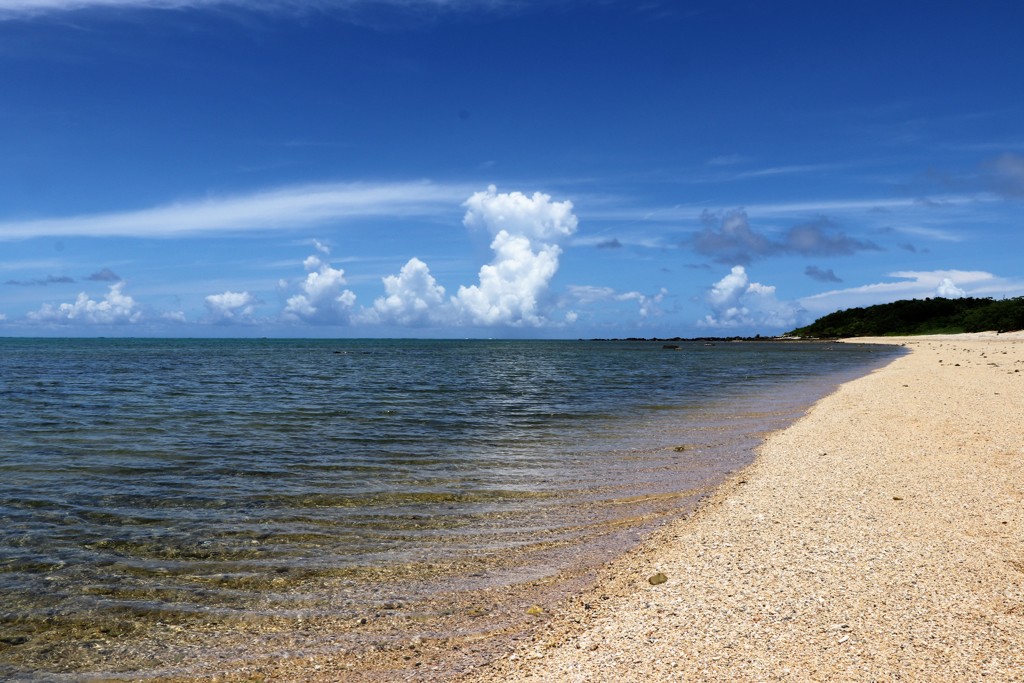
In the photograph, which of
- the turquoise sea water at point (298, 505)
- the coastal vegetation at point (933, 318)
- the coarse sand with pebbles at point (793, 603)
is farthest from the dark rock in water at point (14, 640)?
the coastal vegetation at point (933, 318)

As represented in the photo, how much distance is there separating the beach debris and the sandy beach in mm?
43

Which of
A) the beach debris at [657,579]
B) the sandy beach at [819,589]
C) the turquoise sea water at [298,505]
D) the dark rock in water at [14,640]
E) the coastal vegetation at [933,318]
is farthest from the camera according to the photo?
the coastal vegetation at [933,318]

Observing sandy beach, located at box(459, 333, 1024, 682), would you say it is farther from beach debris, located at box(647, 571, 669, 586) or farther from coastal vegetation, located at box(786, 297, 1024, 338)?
coastal vegetation, located at box(786, 297, 1024, 338)

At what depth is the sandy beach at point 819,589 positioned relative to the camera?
5.53m

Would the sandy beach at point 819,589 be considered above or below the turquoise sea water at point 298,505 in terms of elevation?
above

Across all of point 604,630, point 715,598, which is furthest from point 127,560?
point 715,598

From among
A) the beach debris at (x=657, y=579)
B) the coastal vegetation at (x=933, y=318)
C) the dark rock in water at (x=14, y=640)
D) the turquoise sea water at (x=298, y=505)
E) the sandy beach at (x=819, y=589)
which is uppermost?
the coastal vegetation at (x=933, y=318)

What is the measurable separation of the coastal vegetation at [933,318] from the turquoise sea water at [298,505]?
122 metres

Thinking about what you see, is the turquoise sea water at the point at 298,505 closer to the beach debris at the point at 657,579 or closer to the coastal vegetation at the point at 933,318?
the beach debris at the point at 657,579

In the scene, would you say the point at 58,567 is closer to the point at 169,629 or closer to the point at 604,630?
the point at 169,629

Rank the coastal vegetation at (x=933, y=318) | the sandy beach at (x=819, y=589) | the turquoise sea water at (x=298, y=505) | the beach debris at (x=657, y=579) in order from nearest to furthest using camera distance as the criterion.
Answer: the sandy beach at (x=819, y=589), the beach debris at (x=657, y=579), the turquoise sea water at (x=298, y=505), the coastal vegetation at (x=933, y=318)

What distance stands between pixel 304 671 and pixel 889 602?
19.0 ft

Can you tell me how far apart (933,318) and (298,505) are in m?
186

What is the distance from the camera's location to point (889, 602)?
21.6ft
